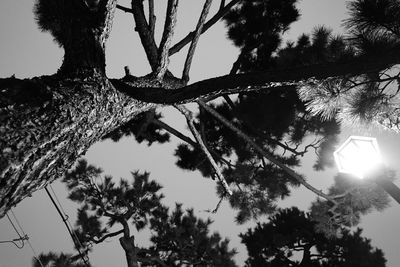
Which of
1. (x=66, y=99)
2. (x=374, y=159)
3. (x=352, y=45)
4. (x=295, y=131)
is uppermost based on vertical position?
(x=295, y=131)

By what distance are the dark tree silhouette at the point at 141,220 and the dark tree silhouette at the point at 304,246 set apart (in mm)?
2591

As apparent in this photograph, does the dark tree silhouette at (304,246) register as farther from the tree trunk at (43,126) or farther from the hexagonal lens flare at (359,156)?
the tree trunk at (43,126)

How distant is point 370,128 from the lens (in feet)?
7.32

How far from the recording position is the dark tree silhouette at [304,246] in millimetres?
7934

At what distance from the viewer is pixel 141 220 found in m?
6.10

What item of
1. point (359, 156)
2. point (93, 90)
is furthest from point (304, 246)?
point (93, 90)

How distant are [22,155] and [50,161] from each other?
0.15 m

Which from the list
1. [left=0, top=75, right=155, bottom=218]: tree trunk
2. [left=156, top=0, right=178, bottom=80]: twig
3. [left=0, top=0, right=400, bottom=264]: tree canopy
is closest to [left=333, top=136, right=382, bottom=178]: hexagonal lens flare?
[left=0, top=0, right=400, bottom=264]: tree canopy

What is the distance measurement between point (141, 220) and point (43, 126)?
221 inches

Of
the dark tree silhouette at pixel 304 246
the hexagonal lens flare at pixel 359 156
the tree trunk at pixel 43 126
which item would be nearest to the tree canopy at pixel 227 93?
the tree trunk at pixel 43 126

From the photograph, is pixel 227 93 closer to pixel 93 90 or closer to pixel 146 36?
pixel 93 90

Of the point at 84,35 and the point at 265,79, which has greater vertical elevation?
the point at 265,79

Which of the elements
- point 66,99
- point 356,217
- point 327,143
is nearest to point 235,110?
point 327,143

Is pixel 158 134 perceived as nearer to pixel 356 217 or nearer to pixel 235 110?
pixel 235 110
